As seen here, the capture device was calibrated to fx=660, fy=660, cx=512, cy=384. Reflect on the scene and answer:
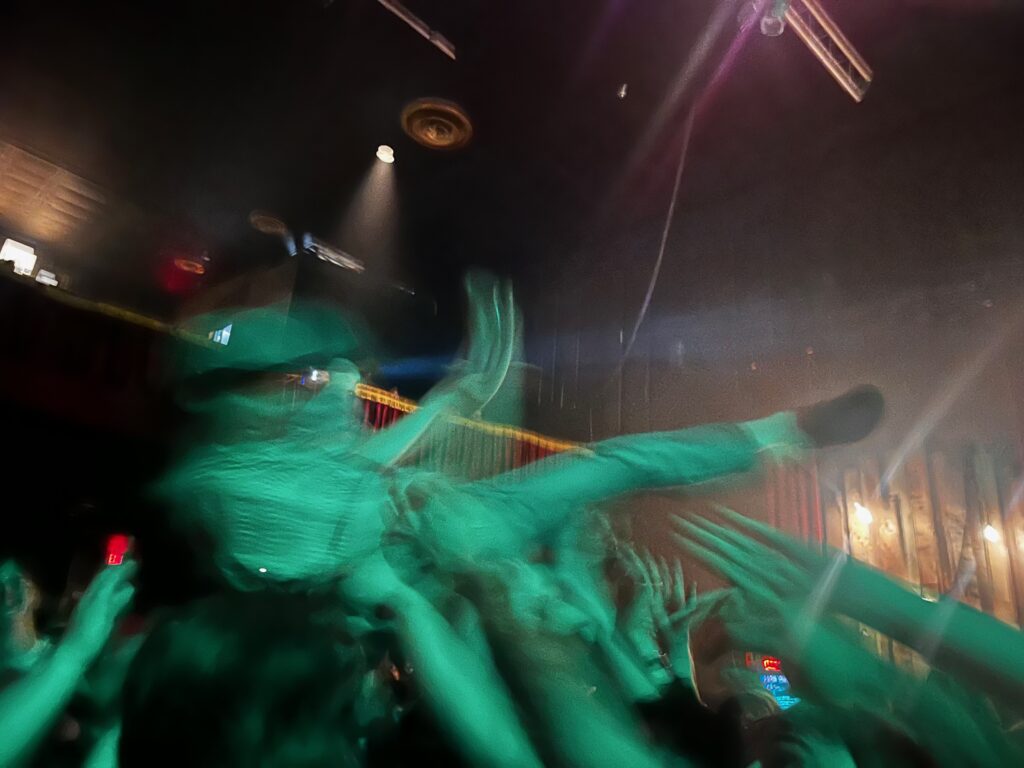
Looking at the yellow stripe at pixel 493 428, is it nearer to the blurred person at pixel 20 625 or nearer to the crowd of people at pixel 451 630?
the crowd of people at pixel 451 630

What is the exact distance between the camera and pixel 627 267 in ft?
9.10

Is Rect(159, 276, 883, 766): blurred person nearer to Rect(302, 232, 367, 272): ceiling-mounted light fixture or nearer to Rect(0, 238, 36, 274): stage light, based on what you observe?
Rect(302, 232, 367, 272): ceiling-mounted light fixture

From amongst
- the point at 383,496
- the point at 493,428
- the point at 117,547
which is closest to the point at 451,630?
the point at 383,496

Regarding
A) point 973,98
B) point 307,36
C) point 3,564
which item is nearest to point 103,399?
point 3,564

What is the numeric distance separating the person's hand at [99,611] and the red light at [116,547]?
0.64 ft

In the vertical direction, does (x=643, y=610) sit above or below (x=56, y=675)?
above

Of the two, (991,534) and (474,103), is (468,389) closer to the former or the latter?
(474,103)

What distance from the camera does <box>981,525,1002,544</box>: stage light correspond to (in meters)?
1.95

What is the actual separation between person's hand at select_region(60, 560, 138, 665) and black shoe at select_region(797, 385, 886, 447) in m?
1.04

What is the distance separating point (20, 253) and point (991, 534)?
4.16 meters

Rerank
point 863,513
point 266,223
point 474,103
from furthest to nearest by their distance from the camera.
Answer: point 266,223 < point 863,513 < point 474,103

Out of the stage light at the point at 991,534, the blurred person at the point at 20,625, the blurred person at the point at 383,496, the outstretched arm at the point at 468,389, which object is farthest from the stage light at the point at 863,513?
the blurred person at the point at 20,625

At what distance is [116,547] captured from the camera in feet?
3.95

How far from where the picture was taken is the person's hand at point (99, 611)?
0.82m
